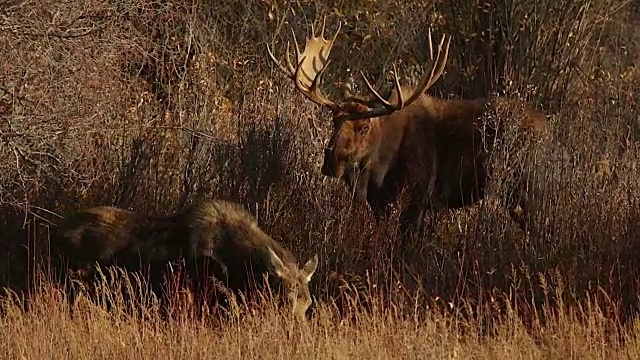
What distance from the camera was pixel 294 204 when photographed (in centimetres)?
1156

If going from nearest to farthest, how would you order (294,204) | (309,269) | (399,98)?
(309,269)
(399,98)
(294,204)

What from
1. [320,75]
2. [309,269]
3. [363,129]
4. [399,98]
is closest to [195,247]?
[309,269]

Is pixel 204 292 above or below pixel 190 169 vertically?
below

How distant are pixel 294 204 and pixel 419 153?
3.80ft

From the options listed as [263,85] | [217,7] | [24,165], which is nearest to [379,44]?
[217,7]

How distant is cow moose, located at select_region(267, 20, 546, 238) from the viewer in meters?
11.3

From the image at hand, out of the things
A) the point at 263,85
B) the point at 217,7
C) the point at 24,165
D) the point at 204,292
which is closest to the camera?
the point at 204,292

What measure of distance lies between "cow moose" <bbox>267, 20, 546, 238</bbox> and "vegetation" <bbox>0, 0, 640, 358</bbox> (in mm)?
263

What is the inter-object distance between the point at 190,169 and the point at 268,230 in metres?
1.15

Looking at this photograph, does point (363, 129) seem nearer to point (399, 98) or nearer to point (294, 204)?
point (399, 98)

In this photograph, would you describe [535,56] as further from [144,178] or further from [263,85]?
[144,178]

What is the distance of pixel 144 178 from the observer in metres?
11.9

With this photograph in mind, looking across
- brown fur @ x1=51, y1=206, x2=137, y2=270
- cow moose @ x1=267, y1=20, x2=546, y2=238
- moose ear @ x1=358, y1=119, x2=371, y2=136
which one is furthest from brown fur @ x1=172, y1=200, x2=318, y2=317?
moose ear @ x1=358, y1=119, x2=371, y2=136

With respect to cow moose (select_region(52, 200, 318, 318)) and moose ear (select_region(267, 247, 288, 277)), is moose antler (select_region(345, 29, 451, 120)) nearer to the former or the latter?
cow moose (select_region(52, 200, 318, 318))
